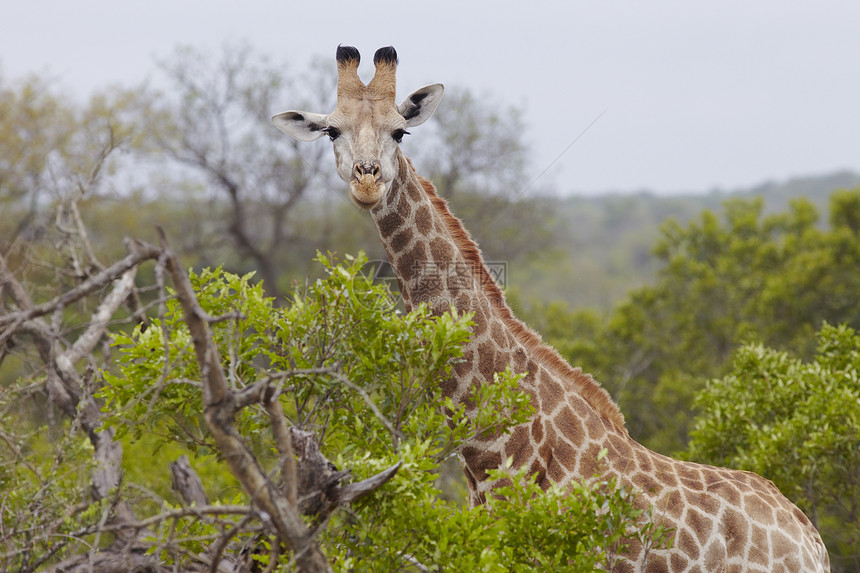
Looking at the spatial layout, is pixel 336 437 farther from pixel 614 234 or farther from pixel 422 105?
pixel 614 234

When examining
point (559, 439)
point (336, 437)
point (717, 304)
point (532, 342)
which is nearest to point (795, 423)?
point (559, 439)

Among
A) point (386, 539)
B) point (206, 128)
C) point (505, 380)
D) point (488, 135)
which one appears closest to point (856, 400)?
point (505, 380)

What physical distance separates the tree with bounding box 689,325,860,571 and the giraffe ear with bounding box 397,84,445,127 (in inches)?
135

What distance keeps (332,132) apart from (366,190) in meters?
0.75

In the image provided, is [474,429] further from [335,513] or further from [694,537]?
[694,537]

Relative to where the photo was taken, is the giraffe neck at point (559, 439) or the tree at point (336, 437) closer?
the tree at point (336, 437)

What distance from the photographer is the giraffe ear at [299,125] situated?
247 inches

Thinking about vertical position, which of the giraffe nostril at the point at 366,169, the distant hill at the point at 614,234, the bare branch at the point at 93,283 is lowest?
the distant hill at the point at 614,234

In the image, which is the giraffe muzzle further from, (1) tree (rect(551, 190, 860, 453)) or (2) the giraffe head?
(1) tree (rect(551, 190, 860, 453))

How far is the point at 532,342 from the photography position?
5938 millimetres

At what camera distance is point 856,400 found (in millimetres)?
6266

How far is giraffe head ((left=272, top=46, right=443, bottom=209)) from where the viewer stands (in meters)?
5.48

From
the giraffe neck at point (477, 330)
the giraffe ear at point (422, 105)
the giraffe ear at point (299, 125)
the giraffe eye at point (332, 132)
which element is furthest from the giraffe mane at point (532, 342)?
the giraffe ear at point (299, 125)
